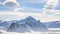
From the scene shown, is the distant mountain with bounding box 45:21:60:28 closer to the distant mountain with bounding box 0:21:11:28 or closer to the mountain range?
the mountain range

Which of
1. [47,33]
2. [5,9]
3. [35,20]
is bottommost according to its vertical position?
[47,33]

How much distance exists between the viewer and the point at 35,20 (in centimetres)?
107

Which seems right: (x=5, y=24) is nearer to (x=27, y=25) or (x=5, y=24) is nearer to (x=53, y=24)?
(x=27, y=25)

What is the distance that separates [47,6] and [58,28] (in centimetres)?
19

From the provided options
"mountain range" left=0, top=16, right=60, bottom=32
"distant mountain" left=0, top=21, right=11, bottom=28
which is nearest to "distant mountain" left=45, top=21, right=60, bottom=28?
"mountain range" left=0, top=16, right=60, bottom=32

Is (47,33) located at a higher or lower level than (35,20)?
lower

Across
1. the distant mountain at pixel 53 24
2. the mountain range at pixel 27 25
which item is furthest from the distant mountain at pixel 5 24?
the distant mountain at pixel 53 24

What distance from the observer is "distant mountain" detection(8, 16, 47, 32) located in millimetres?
1062

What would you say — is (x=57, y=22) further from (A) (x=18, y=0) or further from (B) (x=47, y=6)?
(A) (x=18, y=0)

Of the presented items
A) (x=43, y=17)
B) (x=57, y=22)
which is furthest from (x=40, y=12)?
(x=57, y=22)

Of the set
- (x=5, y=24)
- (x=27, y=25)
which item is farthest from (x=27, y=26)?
(x=5, y=24)

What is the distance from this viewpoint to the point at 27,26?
107 cm

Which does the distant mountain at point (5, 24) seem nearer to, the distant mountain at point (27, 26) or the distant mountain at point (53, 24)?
the distant mountain at point (27, 26)

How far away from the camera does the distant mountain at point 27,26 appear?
3.49 feet
